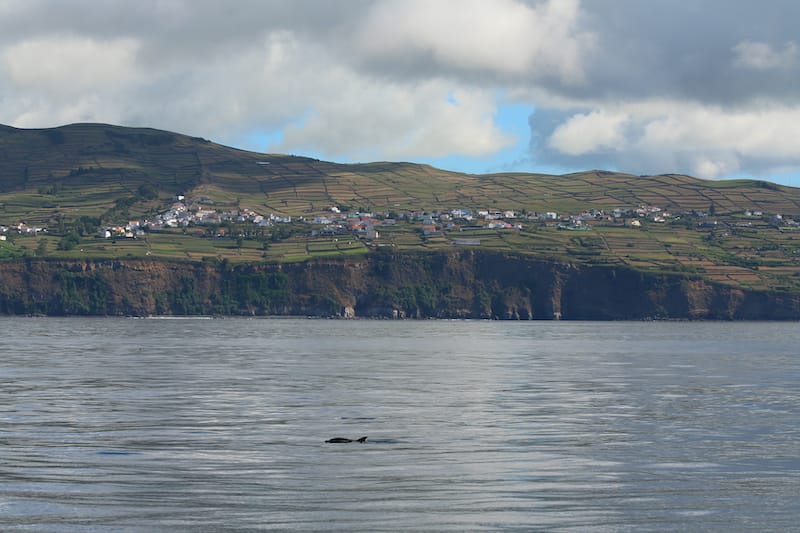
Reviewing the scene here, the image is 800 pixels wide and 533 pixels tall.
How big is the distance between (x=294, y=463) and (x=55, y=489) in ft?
29.8

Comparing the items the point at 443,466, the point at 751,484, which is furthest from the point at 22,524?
the point at 751,484

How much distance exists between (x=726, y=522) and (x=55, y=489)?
1995 centimetres

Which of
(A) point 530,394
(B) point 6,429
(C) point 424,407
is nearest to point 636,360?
(A) point 530,394

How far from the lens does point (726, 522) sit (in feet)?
103

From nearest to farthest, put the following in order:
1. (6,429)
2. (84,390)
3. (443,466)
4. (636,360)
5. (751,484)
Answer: (751,484), (443,466), (6,429), (84,390), (636,360)

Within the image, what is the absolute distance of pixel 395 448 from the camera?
44.8 meters

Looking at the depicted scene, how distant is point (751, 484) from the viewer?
37.1 m

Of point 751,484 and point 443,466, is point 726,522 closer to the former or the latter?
point 751,484

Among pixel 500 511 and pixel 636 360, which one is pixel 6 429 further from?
pixel 636 360

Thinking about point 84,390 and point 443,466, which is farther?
point 84,390

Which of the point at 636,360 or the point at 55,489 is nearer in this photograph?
the point at 55,489

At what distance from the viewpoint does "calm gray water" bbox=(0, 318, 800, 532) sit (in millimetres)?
31906

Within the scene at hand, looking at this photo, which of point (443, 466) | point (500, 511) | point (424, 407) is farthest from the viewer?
point (424, 407)

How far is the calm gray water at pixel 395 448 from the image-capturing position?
31906 mm
